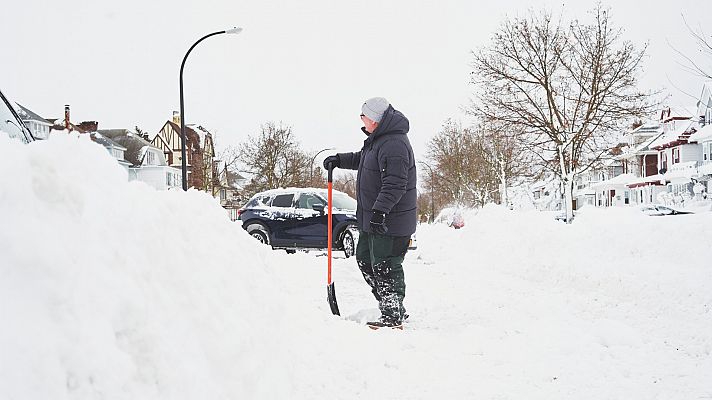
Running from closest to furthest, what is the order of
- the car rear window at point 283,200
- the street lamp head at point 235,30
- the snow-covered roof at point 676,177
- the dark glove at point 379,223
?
the dark glove at point 379,223 < the car rear window at point 283,200 < the street lamp head at point 235,30 < the snow-covered roof at point 676,177

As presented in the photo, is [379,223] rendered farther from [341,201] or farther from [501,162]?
[501,162]

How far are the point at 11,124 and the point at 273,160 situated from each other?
47817 mm

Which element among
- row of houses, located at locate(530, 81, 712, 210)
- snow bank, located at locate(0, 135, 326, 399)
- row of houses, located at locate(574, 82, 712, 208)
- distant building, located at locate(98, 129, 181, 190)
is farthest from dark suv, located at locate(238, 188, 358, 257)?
distant building, located at locate(98, 129, 181, 190)

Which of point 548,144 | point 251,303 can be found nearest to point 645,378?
point 251,303

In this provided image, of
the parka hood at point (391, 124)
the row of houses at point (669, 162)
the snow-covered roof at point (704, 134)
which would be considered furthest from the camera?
the row of houses at point (669, 162)

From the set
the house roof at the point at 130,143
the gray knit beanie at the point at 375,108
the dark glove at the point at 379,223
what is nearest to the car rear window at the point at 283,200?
the gray knit beanie at the point at 375,108

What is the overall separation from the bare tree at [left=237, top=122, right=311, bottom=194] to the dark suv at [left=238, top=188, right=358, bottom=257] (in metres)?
37.0

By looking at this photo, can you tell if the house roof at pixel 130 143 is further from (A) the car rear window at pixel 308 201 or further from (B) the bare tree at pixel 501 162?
(A) the car rear window at pixel 308 201

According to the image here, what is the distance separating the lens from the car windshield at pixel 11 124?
423 cm

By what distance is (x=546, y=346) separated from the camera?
14.5 ft

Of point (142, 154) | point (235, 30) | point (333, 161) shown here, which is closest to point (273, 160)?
point (142, 154)

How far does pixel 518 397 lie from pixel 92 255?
252 centimetres

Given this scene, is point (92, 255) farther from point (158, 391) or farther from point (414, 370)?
point (414, 370)

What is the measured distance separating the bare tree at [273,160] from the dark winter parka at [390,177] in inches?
1787
